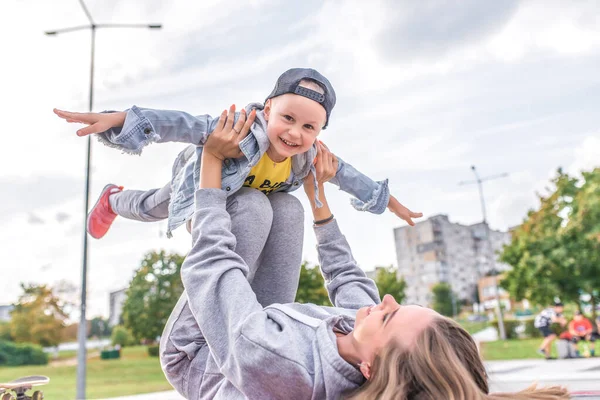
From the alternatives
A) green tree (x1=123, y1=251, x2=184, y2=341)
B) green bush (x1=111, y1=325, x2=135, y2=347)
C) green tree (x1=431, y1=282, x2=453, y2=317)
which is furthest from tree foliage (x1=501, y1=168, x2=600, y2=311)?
green tree (x1=431, y1=282, x2=453, y2=317)

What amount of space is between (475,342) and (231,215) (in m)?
0.62

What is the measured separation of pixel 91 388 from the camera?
10.5m

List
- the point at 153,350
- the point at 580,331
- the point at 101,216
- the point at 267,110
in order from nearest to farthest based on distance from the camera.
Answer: the point at 267,110 → the point at 101,216 → the point at 580,331 → the point at 153,350

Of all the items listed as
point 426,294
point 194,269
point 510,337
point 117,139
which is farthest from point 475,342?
point 426,294

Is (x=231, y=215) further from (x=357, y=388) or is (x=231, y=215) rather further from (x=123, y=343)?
(x=123, y=343)

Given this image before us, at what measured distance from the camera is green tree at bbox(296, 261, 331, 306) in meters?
12.3

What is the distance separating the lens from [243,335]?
0.95 metres

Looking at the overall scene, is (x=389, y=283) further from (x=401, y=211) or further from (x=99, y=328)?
(x=401, y=211)

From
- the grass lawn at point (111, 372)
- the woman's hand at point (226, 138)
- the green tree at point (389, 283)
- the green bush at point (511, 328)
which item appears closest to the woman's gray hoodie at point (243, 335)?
the woman's hand at point (226, 138)

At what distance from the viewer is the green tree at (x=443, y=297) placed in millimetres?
30312

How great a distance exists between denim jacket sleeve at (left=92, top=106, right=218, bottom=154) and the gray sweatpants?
19 centimetres

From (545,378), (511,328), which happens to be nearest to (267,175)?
(545,378)

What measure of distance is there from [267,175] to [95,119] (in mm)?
437

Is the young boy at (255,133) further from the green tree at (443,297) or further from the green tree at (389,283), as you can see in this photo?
the green tree at (443,297)
